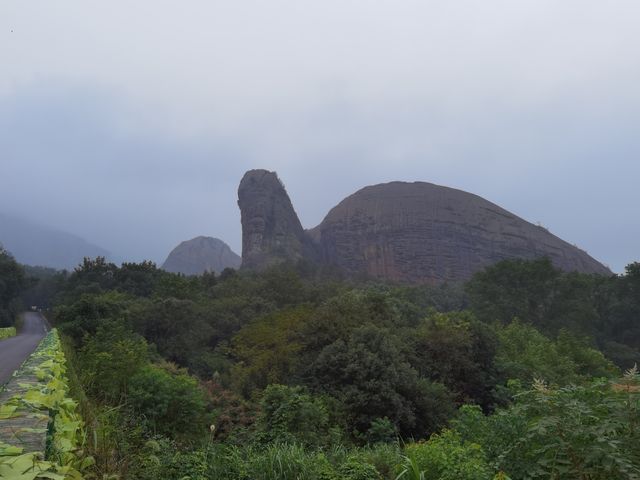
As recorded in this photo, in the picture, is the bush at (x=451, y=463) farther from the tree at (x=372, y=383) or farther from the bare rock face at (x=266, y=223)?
the bare rock face at (x=266, y=223)

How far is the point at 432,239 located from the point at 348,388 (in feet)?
233

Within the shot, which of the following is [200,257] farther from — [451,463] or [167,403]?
[451,463]

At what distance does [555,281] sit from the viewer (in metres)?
38.5

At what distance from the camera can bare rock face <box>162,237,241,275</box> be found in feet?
539

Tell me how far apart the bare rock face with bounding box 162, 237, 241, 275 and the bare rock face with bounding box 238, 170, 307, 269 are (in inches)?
3047

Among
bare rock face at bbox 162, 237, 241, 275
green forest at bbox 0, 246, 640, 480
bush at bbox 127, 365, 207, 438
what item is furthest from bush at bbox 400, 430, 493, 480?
bare rock face at bbox 162, 237, 241, 275

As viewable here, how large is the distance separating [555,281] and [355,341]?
1222 inches

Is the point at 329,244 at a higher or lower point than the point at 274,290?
higher

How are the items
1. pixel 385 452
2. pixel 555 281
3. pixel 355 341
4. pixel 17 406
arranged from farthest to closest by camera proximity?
pixel 555 281 < pixel 355 341 < pixel 385 452 < pixel 17 406

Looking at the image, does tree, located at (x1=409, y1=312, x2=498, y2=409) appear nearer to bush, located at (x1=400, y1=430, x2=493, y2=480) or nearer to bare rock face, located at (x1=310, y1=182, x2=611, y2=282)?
bush, located at (x1=400, y1=430, x2=493, y2=480)

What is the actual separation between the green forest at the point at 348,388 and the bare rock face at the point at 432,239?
131 ft

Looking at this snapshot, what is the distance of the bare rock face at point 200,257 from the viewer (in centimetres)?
16436

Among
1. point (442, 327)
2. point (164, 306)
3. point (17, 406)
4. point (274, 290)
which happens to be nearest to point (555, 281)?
point (274, 290)

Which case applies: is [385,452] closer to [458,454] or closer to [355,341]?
[458,454]
